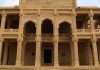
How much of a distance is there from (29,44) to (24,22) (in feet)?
12.2

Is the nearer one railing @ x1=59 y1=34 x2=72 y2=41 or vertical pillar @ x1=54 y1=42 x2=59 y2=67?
vertical pillar @ x1=54 y1=42 x2=59 y2=67

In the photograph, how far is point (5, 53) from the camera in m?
36.1

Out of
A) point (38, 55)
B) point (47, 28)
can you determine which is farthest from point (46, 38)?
point (38, 55)

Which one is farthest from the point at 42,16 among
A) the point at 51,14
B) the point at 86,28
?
the point at 86,28

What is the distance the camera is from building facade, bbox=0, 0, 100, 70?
35.2m

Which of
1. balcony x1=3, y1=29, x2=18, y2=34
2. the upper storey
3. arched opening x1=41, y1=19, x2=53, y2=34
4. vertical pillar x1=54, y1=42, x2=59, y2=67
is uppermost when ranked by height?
the upper storey

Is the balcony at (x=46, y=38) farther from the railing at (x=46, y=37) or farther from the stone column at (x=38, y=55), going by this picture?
the stone column at (x=38, y=55)

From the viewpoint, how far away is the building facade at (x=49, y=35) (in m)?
35.2

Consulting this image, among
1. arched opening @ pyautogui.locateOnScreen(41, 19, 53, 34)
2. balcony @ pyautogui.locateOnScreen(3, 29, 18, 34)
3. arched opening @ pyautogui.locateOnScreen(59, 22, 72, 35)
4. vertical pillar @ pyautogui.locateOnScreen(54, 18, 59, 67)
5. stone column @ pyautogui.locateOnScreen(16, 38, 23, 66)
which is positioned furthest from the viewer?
arched opening @ pyautogui.locateOnScreen(41, 19, 53, 34)

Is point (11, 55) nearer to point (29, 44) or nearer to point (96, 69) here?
point (29, 44)

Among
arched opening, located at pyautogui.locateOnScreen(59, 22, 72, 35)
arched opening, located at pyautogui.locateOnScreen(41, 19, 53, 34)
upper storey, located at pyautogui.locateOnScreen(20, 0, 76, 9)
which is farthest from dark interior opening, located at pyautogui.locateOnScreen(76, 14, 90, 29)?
arched opening, located at pyautogui.locateOnScreen(41, 19, 53, 34)

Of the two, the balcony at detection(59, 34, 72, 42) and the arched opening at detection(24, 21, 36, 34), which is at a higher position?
the arched opening at detection(24, 21, 36, 34)

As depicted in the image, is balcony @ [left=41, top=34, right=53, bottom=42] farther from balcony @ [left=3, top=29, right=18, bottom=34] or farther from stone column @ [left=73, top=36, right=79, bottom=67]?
balcony @ [left=3, top=29, right=18, bottom=34]

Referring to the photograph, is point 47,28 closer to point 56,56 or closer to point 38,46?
point 38,46
